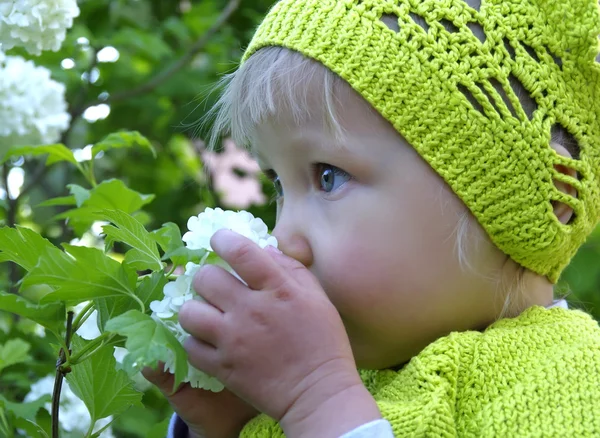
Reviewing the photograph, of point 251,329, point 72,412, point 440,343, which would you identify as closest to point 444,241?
point 440,343

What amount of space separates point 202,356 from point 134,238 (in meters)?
0.22

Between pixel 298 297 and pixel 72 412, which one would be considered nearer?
pixel 298 297

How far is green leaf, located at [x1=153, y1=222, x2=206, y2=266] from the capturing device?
1278mm

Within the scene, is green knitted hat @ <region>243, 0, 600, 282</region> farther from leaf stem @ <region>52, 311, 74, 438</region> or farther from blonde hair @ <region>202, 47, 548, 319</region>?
leaf stem @ <region>52, 311, 74, 438</region>

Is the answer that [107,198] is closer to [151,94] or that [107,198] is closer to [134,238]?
[134,238]

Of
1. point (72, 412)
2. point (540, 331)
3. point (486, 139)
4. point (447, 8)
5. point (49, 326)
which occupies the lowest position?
point (72, 412)

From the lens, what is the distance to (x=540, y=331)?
1495 millimetres

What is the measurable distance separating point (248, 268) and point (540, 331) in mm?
564

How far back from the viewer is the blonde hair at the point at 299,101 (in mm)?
1505

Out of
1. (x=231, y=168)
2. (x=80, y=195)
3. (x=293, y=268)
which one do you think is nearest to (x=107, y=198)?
(x=80, y=195)

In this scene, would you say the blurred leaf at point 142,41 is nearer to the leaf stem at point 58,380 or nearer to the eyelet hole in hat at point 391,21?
the eyelet hole in hat at point 391,21

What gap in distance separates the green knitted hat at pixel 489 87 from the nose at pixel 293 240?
0.86ft

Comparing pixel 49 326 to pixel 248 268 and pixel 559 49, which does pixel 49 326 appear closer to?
pixel 248 268

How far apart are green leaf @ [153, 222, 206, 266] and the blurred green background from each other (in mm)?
1082
